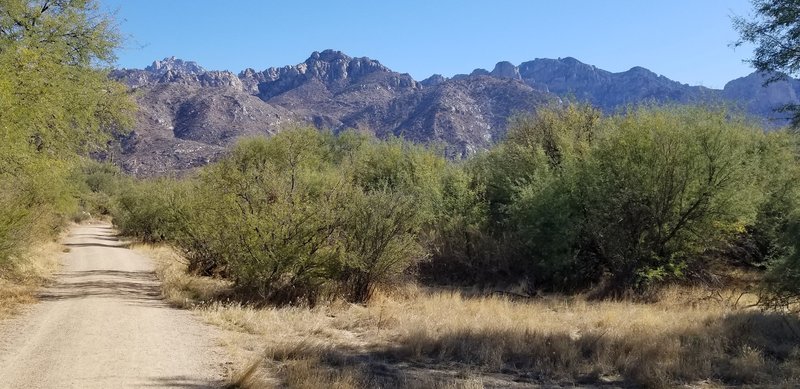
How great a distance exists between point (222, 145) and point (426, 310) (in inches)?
4368

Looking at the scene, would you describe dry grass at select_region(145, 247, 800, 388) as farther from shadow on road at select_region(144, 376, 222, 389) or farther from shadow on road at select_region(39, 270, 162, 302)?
shadow on road at select_region(39, 270, 162, 302)

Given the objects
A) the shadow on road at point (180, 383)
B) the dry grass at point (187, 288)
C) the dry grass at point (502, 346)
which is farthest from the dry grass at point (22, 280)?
the shadow on road at point (180, 383)

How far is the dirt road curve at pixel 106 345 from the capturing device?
24.5 feet

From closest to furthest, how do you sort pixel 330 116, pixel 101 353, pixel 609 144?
pixel 101 353
pixel 609 144
pixel 330 116

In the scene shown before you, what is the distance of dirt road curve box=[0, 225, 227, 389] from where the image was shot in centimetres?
746

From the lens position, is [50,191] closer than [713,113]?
No

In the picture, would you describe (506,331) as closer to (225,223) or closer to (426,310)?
(426,310)

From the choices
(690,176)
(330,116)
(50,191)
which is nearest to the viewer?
(690,176)

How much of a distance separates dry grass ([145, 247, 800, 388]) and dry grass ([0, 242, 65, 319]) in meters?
3.67

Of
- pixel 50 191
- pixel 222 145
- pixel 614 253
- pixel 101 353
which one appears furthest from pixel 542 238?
pixel 222 145

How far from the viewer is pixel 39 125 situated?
11.2 metres

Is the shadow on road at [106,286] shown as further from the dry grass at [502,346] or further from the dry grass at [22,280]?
the dry grass at [502,346]

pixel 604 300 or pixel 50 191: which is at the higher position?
pixel 50 191

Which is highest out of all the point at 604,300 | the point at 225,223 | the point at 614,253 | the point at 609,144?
the point at 609,144
